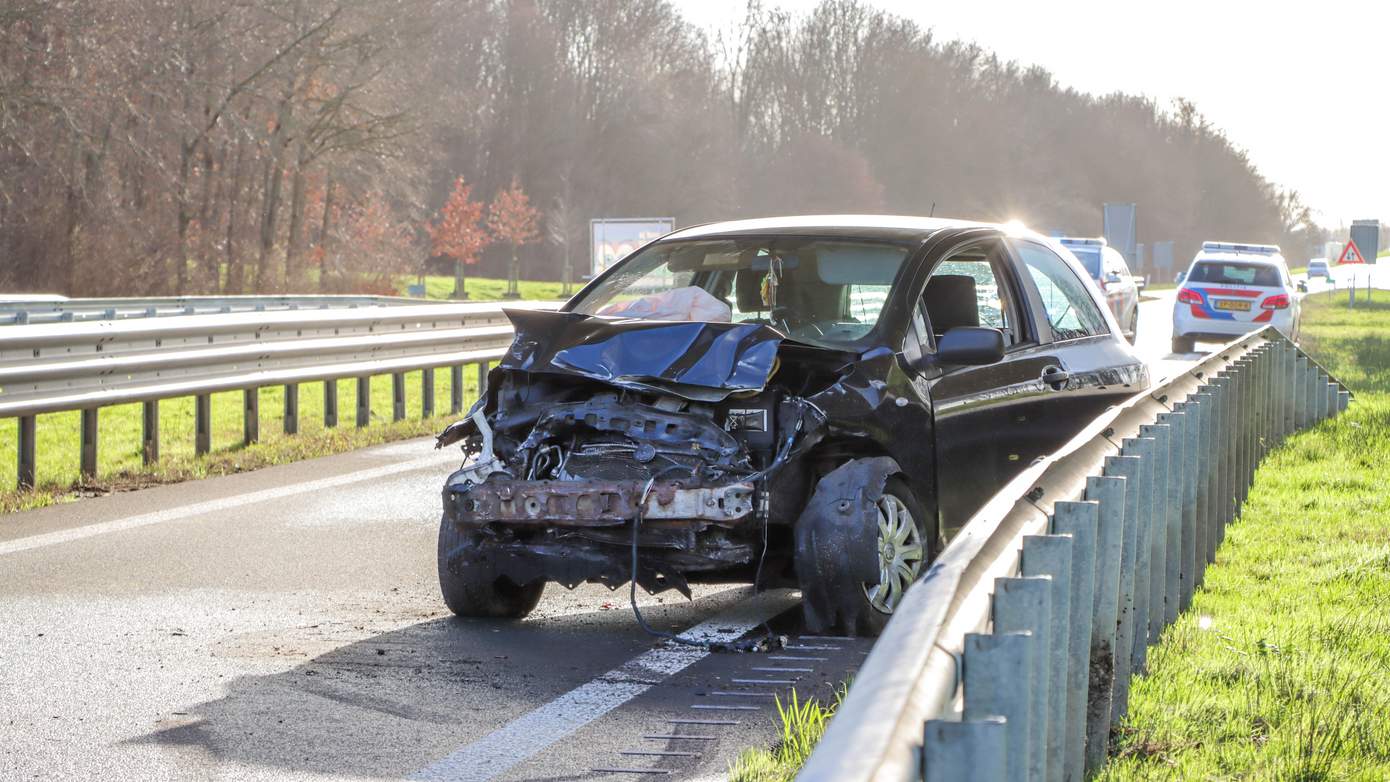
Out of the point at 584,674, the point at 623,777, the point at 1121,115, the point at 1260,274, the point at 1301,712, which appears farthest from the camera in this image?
the point at 1121,115

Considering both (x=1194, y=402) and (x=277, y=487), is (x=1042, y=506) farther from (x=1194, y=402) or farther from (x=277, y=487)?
(x=277, y=487)

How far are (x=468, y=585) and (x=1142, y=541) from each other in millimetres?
2738

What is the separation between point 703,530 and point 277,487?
508 cm

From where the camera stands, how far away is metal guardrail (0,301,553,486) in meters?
10.1

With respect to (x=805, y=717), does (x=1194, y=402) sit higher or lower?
higher

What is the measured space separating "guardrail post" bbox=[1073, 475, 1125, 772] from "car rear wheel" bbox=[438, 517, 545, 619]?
3.08 meters

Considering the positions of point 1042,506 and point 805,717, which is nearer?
point 1042,506

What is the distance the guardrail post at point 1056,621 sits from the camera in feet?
10.2

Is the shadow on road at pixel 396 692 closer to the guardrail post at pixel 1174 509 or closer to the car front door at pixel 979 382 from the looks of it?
the car front door at pixel 979 382

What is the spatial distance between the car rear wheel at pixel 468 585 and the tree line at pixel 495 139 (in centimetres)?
329

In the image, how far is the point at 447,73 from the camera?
78938mm

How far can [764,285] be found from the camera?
24.8ft

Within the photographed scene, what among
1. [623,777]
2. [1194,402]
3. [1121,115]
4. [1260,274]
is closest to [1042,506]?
[623,777]

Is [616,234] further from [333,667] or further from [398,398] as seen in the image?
[333,667]
